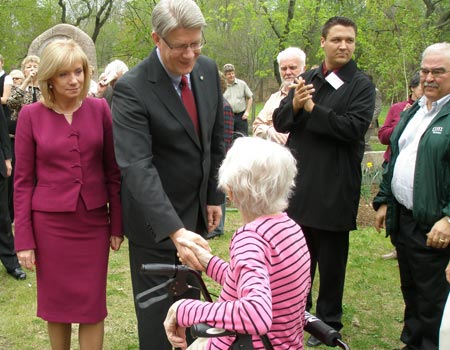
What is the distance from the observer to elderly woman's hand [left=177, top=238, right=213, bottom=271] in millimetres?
2363

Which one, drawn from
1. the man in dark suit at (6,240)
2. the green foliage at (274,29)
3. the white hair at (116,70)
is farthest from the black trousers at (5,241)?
the green foliage at (274,29)

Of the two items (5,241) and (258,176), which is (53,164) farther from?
(5,241)

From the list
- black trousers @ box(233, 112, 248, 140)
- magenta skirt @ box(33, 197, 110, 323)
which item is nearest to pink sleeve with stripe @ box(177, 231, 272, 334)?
magenta skirt @ box(33, 197, 110, 323)

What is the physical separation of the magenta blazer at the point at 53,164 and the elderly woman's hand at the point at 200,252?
3.11ft

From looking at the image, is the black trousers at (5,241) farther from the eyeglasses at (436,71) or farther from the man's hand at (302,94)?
the eyeglasses at (436,71)

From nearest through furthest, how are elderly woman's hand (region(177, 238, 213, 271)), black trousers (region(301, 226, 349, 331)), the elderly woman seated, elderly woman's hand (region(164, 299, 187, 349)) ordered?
the elderly woman seated < elderly woman's hand (region(164, 299, 187, 349)) < elderly woman's hand (region(177, 238, 213, 271)) < black trousers (region(301, 226, 349, 331))

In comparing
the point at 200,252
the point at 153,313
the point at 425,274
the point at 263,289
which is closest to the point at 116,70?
the point at 153,313

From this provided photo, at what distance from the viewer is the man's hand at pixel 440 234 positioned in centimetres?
319

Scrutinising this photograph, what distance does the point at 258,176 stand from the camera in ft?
6.75

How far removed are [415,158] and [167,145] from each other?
5.48ft

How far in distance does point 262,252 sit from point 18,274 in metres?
4.10

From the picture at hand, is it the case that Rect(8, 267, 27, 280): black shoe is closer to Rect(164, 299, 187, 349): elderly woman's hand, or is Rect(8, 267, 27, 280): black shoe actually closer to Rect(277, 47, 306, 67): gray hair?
Rect(277, 47, 306, 67): gray hair

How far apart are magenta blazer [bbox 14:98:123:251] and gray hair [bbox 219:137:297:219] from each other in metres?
1.24

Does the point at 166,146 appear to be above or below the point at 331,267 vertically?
above
